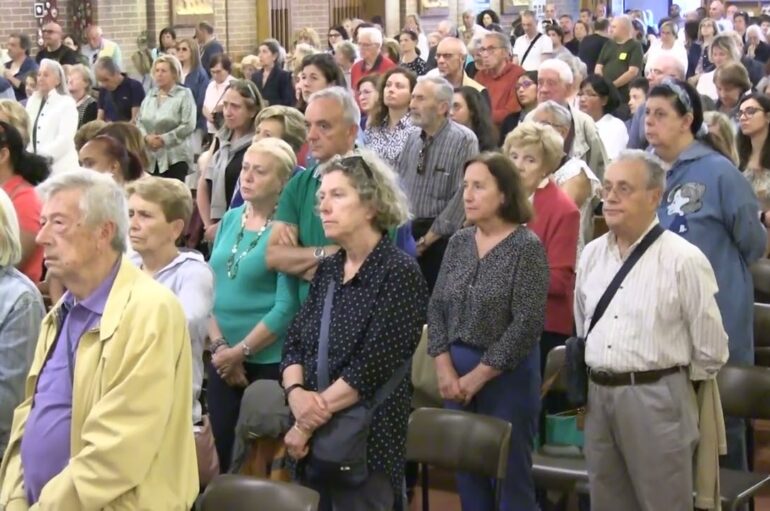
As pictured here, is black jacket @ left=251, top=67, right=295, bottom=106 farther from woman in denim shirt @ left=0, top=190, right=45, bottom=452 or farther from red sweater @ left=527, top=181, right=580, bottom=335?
woman in denim shirt @ left=0, top=190, right=45, bottom=452

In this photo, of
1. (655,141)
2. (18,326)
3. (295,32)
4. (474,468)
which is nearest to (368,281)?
(474,468)

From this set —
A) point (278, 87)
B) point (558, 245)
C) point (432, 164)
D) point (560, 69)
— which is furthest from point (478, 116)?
point (278, 87)

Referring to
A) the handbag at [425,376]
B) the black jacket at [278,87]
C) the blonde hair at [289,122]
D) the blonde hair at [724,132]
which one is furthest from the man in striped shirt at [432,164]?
the black jacket at [278,87]

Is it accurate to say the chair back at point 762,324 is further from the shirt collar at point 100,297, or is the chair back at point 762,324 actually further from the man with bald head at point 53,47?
the man with bald head at point 53,47

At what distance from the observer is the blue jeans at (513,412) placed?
4812 mm

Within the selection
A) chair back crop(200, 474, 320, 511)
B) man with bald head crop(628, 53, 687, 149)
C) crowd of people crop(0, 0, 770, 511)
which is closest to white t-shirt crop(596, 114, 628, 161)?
man with bald head crop(628, 53, 687, 149)

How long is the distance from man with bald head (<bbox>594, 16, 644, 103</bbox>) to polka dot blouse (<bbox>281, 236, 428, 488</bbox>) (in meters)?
9.09

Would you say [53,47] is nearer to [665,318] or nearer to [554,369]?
[554,369]

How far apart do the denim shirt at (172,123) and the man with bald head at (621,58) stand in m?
4.59

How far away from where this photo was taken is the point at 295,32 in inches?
708

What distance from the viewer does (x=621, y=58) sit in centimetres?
1294

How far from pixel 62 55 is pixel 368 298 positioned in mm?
10160

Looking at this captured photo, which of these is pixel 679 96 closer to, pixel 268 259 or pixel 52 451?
pixel 268 259

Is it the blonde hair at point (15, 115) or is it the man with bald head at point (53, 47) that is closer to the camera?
the blonde hair at point (15, 115)
